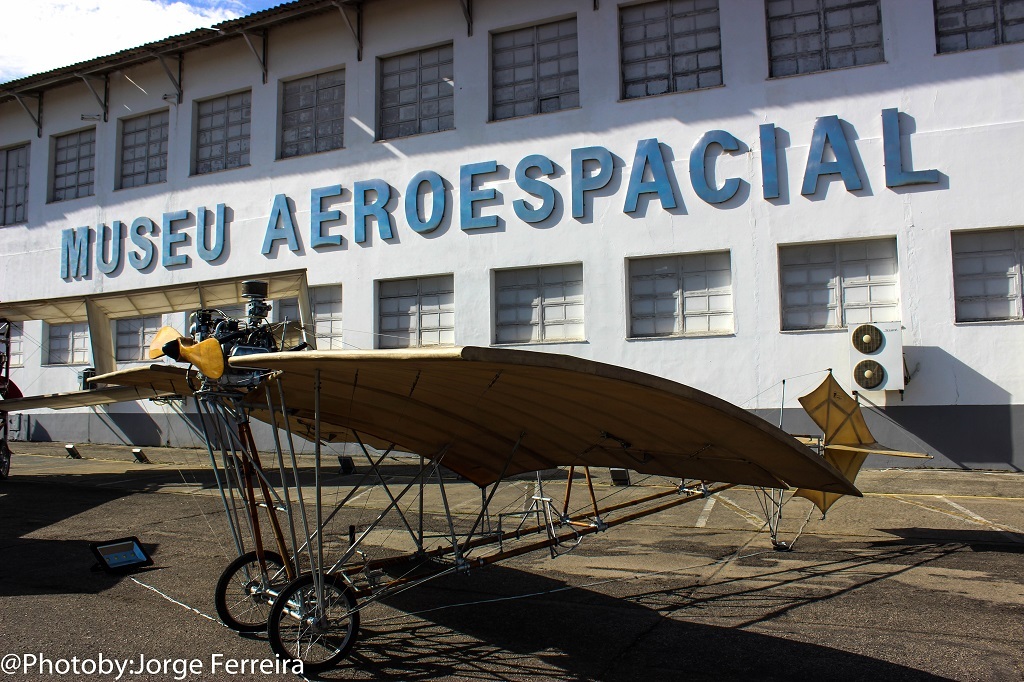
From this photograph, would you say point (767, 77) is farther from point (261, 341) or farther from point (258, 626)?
point (258, 626)

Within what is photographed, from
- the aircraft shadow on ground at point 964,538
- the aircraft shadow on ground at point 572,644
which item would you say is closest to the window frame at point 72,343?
the aircraft shadow on ground at point 572,644

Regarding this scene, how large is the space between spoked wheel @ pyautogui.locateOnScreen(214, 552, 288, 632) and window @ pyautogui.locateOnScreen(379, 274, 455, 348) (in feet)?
34.5

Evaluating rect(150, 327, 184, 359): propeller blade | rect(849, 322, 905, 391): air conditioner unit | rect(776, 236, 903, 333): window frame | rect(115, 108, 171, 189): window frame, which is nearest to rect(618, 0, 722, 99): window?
rect(776, 236, 903, 333): window frame

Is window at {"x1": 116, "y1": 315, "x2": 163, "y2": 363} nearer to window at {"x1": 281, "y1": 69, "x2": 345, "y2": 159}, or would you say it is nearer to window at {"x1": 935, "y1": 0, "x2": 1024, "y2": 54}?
window at {"x1": 281, "y1": 69, "x2": 345, "y2": 159}

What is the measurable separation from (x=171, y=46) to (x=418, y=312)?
31.7 feet

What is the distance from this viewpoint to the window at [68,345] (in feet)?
70.5

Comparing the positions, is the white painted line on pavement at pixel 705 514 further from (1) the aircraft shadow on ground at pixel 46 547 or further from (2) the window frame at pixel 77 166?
(2) the window frame at pixel 77 166

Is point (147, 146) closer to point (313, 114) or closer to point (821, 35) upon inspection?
point (313, 114)

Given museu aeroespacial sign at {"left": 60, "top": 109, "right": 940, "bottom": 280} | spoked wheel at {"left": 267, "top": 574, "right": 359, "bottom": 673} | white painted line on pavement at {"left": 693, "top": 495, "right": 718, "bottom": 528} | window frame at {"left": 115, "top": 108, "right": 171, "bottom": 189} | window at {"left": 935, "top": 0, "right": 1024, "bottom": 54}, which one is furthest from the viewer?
window frame at {"left": 115, "top": 108, "right": 171, "bottom": 189}

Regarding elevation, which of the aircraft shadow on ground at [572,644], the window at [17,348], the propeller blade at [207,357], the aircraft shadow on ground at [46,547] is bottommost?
the aircraft shadow on ground at [572,644]

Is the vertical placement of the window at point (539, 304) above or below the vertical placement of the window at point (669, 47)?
below

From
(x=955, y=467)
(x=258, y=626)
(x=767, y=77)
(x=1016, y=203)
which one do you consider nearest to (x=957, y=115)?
(x=1016, y=203)

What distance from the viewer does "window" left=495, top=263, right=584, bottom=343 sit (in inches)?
613

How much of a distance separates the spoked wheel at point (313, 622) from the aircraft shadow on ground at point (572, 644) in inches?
5.8
